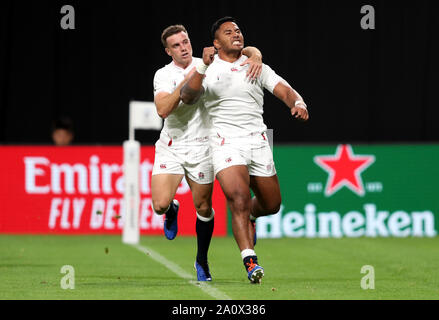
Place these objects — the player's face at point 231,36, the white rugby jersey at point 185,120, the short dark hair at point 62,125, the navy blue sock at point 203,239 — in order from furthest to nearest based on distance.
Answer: the short dark hair at point 62,125 → the navy blue sock at point 203,239 → the white rugby jersey at point 185,120 → the player's face at point 231,36

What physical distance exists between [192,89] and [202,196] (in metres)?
1.18

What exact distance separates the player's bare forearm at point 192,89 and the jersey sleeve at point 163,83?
0.38 m

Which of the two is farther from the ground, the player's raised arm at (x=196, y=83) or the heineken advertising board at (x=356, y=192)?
the player's raised arm at (x=196, y=83)

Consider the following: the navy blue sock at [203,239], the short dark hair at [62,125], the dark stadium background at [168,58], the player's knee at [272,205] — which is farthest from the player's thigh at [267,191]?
the dark stadium background at [168,58]

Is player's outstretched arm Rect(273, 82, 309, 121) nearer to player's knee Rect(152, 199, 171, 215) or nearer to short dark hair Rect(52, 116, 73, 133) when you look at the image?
player's knee Rect(152, 199, 171, 215)

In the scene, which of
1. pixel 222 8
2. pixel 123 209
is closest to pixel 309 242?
pixel 123 209

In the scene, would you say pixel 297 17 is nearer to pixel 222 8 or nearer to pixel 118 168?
pixel 222 8

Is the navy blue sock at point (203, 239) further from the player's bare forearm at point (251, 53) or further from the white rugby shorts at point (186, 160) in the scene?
the player's bare forearm at point (251, 53)

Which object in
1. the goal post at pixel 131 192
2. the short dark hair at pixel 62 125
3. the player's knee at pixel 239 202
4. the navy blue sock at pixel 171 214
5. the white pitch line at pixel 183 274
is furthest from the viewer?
the short dark hair at pixel 62 125

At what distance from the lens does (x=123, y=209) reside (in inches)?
632

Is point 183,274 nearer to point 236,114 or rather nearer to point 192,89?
point 236,114

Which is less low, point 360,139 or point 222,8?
point 222,8

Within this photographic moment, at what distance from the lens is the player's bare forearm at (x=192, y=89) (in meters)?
8.71
